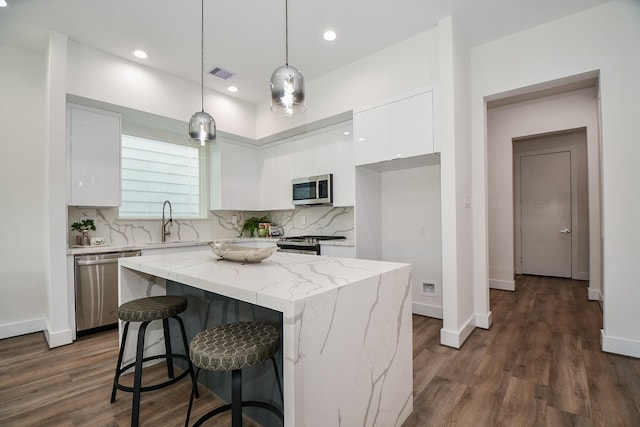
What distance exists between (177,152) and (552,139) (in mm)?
6496

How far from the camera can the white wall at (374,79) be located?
2.95 metres

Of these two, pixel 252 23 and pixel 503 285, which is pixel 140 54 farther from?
pixel 503 285

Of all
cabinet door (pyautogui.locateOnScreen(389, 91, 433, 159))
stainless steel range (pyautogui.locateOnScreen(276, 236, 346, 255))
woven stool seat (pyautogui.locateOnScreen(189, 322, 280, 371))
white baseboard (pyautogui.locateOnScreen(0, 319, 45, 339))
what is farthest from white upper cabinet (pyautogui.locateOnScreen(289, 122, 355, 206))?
white baseboard (pyautogui.locateOnScreen(0, 319, 45, 339))

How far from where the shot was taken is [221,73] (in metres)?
3.69

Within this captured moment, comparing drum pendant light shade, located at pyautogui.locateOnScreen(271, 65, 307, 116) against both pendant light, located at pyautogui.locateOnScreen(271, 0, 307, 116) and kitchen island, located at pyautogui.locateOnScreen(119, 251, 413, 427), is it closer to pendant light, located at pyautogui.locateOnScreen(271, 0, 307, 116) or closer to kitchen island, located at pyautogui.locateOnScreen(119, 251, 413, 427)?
pendant light, located at pyautogui.locateOnScreen(271, 0, 307, 116)

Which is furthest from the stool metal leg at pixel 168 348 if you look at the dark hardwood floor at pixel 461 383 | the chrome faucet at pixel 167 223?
the chrome faucet at pixel 167 223

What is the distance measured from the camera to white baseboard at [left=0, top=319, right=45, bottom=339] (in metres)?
2.97

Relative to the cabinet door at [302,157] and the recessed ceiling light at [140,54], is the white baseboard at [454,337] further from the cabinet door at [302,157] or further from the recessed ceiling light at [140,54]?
the recessed ceiling light at [140,54]

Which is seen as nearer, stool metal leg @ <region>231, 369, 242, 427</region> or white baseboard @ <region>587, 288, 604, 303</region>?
stool metal leg @ <region>231, 369, 242, 427</region>

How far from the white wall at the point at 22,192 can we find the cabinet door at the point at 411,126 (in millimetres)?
3687

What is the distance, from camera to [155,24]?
2756mm

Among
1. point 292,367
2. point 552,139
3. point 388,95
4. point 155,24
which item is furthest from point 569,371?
point 552,139

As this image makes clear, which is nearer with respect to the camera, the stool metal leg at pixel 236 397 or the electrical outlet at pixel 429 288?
the stool metal leg at pixel 236 397

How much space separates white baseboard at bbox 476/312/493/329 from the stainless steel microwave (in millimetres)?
2094
